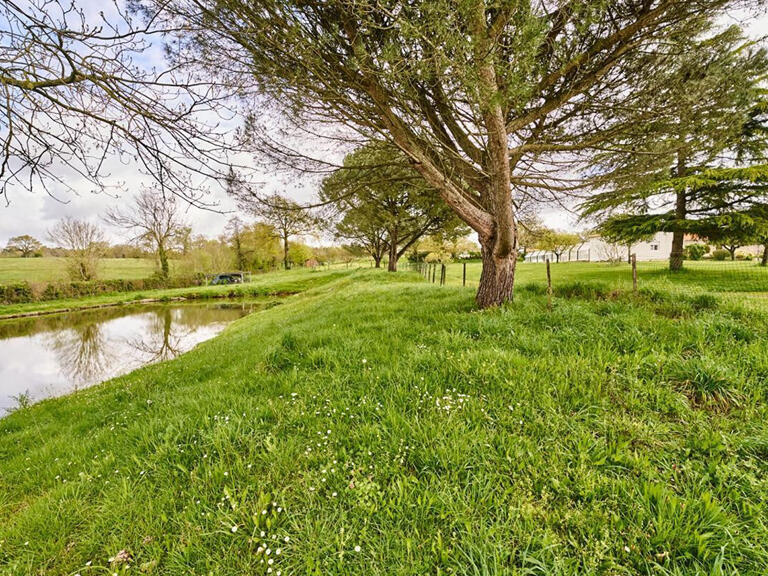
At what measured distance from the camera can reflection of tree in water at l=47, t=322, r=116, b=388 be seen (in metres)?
8.97

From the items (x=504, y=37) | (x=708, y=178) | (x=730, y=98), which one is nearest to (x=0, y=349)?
(x=504, y=37)

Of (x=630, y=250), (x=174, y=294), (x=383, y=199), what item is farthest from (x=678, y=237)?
(x=174, y=294)

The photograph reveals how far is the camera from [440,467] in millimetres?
1998

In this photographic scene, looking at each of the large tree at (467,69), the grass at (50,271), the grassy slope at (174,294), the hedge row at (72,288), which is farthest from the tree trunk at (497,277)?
the grass at (50,271)

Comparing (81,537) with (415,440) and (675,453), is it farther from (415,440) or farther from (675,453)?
(675,453)

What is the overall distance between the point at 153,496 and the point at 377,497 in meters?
1.66

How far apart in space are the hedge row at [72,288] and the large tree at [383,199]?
809 inches

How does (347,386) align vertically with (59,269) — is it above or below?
below

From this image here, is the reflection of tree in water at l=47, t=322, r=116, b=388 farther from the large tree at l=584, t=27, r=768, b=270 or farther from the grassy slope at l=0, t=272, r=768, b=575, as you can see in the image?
the large tree at l=584, t=27, r=768, b=270

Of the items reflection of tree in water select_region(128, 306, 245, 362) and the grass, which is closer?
reflection of tree in water select_region(128, 306, 245, 362)

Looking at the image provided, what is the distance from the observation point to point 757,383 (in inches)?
98.3

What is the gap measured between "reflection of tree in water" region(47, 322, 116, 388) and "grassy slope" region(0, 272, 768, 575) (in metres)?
7.21

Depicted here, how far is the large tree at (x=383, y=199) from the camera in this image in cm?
622

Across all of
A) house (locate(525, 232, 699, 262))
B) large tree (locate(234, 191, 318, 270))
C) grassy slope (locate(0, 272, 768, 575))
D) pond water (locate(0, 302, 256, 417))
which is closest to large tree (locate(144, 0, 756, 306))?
large tree (locate(234, 191, 318, 270))
